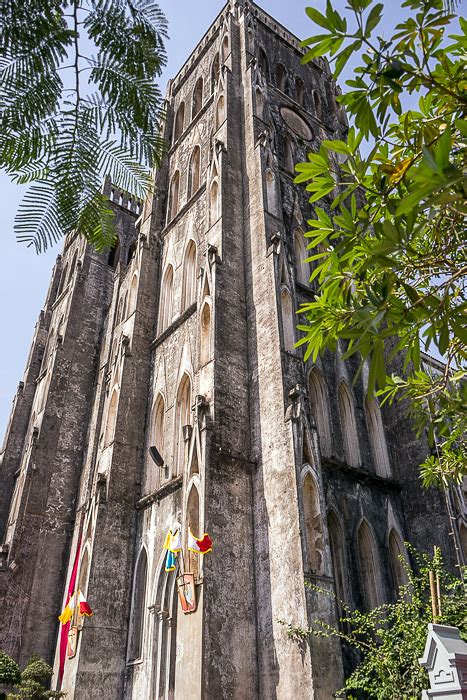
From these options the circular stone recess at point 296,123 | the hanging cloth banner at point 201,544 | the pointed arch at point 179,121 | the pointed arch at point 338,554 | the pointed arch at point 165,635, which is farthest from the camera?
the pointed arch at point 179,121

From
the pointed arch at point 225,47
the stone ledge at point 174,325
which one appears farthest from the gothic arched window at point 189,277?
the pointed arch at point 225,47

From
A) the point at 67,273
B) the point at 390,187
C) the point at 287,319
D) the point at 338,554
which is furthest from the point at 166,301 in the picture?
the point at 390,187

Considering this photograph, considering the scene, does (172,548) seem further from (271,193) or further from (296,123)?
(296,123)

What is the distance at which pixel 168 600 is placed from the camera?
1184 cm

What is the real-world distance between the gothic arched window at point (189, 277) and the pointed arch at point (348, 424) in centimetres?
479

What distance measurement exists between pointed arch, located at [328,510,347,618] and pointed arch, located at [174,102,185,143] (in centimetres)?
1654

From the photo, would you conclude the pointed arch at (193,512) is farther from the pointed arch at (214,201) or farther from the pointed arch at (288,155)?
the pointed arch at (288,155)

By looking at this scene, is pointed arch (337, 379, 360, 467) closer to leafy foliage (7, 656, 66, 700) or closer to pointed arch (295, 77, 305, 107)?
leafy foliage (7, 656, 66, 700)

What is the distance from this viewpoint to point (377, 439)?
14.6 metres

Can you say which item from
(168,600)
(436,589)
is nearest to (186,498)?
(168,600)

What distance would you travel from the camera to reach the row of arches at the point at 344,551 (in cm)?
985

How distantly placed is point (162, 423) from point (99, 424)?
4340 mm

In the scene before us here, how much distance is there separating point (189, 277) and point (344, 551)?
8.98 m

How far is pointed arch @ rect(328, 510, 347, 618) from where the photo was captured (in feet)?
36.6
